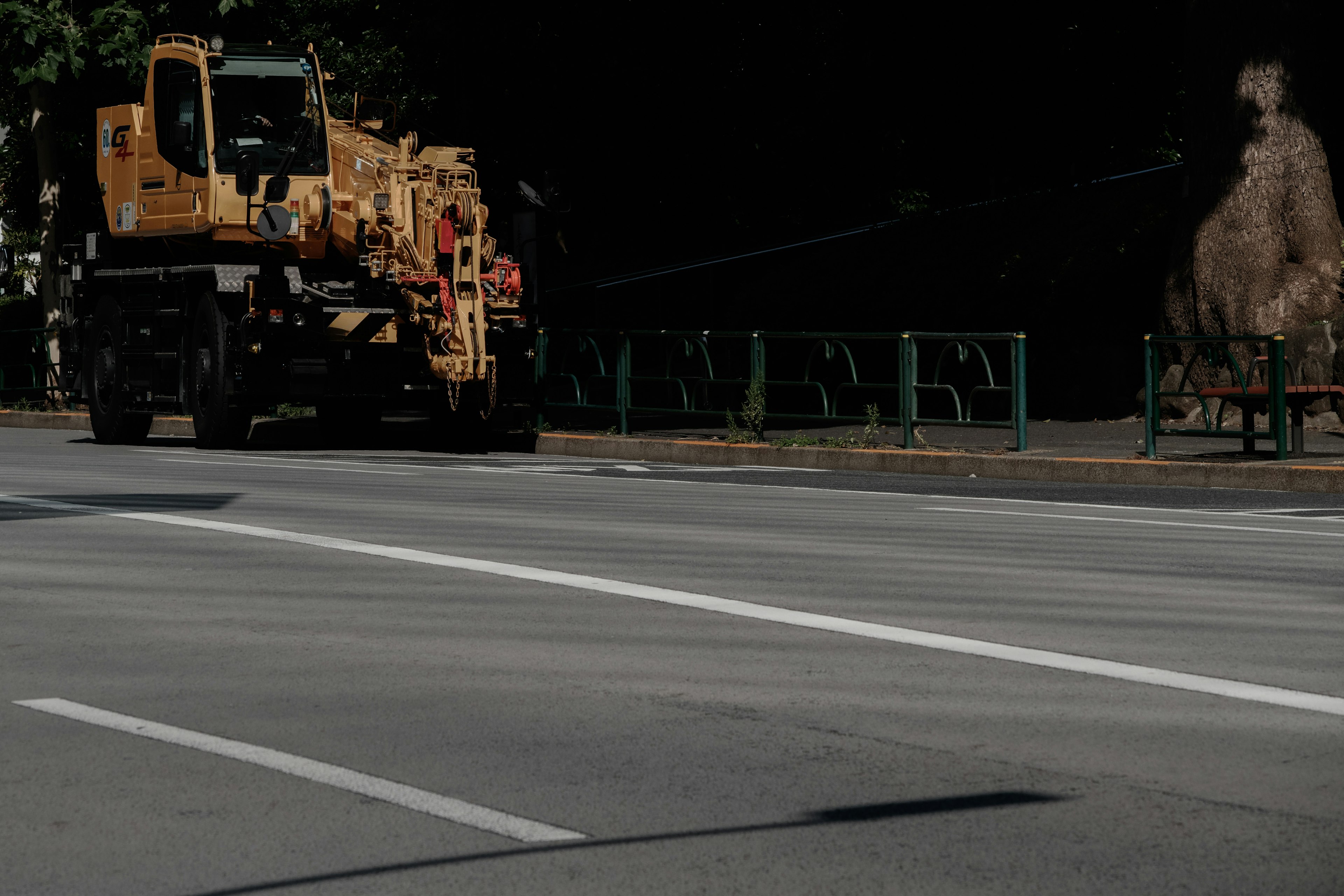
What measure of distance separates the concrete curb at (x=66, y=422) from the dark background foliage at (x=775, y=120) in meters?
Result: 3.15

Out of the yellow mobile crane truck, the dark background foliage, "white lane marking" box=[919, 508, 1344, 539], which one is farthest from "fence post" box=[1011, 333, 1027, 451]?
the dark background foliage

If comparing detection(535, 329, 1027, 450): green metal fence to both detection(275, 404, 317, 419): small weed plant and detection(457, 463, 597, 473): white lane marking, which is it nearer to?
detection(457, 463, 597, 473): white lane marking

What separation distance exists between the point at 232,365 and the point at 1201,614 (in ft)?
44.6

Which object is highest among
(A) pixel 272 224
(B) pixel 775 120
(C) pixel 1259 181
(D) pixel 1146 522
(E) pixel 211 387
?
(B) pixel 775 120

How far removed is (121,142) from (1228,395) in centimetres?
1268

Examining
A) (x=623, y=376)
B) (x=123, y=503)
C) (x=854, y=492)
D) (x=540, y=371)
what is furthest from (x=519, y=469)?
(x=123, y=503)

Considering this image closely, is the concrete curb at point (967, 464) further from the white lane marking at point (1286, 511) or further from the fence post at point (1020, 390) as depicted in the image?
the white lane marking at point (1286, 511)

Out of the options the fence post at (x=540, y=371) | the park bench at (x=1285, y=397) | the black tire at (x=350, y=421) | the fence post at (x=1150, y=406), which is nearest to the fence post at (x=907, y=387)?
the fence post at (x=1150, y=406)

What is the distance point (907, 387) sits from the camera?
17.7 meters

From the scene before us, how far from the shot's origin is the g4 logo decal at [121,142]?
2162 centimetres

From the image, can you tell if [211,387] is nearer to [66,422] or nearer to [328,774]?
[66,422]

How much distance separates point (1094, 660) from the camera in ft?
22.4

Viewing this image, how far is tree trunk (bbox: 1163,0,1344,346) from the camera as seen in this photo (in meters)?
19.4

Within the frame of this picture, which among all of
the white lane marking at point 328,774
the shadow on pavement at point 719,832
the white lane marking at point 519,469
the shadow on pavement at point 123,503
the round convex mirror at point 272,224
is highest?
the round convex mirror at point 272,224
